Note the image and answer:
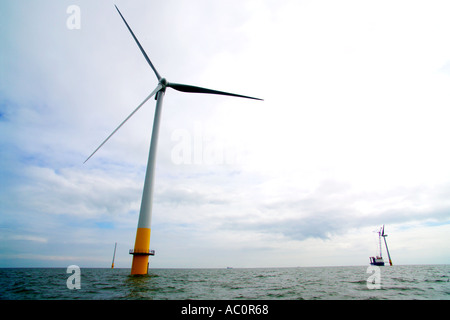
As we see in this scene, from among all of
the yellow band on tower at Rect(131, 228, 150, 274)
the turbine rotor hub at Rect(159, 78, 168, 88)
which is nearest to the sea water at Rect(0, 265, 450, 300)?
the yellow band on tower at Rect(131, 228, 150, 274)

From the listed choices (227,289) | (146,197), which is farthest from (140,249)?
(227,289)

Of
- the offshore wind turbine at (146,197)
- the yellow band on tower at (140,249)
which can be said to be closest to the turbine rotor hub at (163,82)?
the offshore wind turbine at (146,197)

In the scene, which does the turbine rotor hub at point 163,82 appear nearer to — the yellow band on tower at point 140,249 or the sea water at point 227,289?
the yellow band on tower at point 140,249

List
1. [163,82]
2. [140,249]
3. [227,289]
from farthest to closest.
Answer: [163,82] < [140,249] < [227,289]

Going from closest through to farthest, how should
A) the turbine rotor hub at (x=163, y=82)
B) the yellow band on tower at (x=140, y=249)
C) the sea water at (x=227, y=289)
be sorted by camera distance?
the sea water at (x=227, y=289), the yellow band on tower at (x=140, y=249), the turbine rotor hub at (x=163, y=82)

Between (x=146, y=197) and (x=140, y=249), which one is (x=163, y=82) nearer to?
(x=146, y=197)

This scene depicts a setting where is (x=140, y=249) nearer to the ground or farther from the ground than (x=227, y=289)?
farther from the ground

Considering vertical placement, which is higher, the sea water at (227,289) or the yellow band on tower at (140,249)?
the yellow band on tower at (140,249)

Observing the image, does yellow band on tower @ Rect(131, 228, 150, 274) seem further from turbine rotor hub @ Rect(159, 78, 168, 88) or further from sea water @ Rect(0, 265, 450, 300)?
turbine rotor hub @ Rect(159, 78, 168, 88)

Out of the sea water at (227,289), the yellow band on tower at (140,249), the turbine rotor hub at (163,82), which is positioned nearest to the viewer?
the sea water at (227,289)
